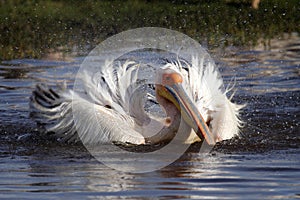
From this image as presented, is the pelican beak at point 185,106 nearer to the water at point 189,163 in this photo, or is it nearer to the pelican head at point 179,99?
the pelican head at point 179,99

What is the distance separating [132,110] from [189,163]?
1.02 m

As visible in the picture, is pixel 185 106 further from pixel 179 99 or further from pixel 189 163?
pixel 189 163

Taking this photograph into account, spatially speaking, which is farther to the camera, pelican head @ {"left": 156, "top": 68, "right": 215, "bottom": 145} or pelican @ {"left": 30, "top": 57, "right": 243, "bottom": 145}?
pelican @ {"left": 30, "top": 57, "right": 243, "bottom": 145}

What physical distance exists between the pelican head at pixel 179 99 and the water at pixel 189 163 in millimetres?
172

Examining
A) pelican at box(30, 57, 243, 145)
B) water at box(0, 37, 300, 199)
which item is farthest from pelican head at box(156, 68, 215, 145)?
water at box(0, 37, 300, 199)

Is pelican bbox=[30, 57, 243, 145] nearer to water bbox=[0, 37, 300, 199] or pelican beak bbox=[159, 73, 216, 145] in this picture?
pelican beak bbox=[159, 73, 216, 145]

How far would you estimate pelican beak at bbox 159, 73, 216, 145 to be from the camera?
6469 mm

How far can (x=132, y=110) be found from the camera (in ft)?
22.6

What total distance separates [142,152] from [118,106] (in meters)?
0.63

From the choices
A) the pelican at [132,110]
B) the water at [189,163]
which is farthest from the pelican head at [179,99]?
the water at [189,163]

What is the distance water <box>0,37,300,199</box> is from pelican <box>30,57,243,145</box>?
0.16 m

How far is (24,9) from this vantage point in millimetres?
14312

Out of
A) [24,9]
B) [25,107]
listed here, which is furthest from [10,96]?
[24,9]

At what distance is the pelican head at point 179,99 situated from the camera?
648 centimetres
